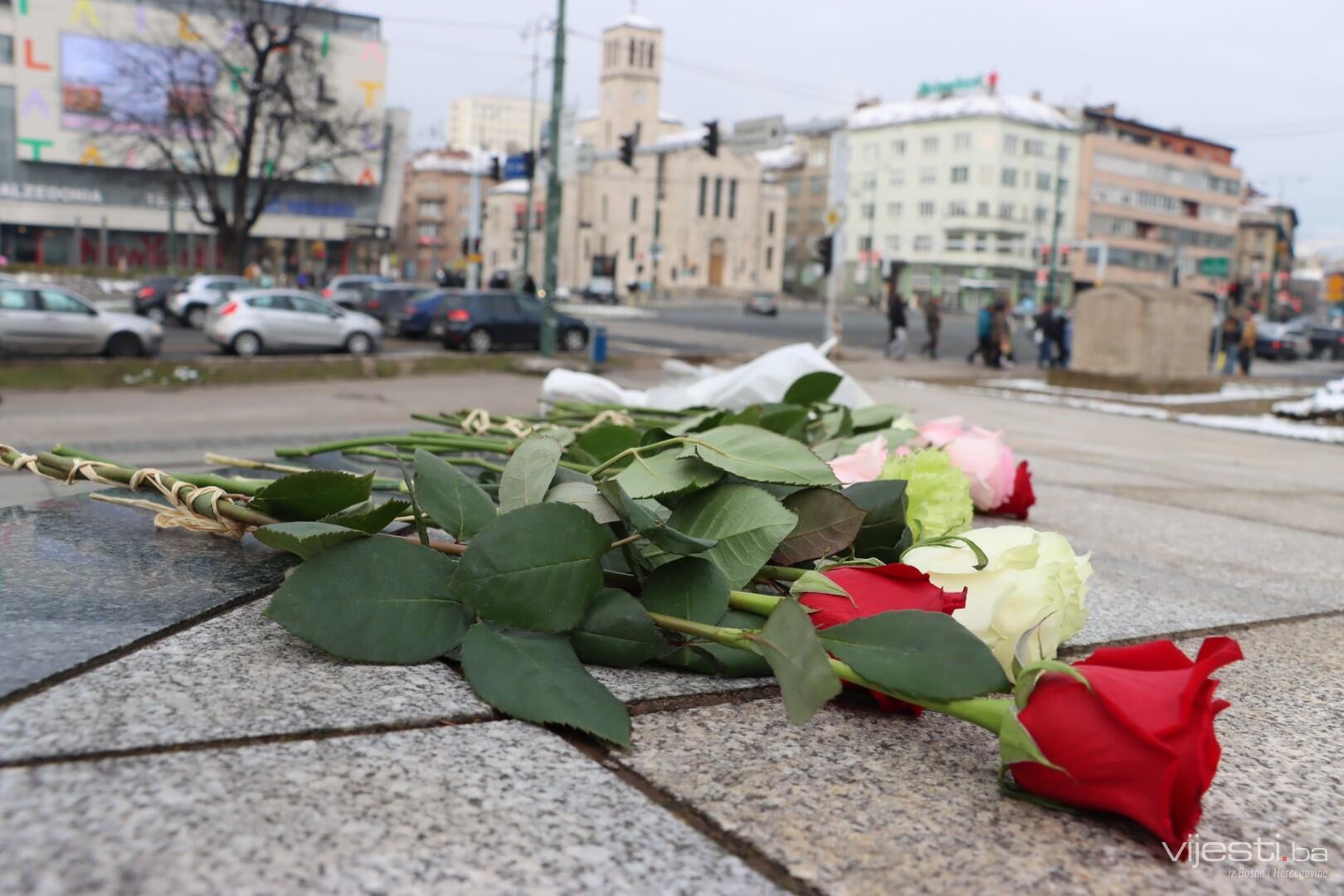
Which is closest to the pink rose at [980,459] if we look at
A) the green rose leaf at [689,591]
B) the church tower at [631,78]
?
the green rose leaf at [689,591]

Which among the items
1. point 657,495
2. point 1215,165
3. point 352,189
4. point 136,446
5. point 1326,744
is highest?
point 1215,165

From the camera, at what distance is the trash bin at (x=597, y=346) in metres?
21.7

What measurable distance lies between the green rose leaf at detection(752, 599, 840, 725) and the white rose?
0.25 metres

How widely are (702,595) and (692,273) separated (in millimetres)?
110953

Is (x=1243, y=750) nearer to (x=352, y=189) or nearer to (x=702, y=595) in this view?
(x=702, y=595)

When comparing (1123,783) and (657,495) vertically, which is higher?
(657,495)

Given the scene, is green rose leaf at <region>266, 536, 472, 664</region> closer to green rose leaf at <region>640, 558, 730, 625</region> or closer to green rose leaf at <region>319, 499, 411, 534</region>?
green rose leaf at <region>319, 499, 411, 534</region>

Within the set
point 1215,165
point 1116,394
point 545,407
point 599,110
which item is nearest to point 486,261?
point 599,110

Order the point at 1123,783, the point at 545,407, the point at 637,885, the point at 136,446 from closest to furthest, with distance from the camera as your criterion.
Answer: the point at 637,885, the point at 1123,783, the point at 545,407, the point at 136,446

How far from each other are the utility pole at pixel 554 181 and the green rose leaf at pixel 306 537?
65.7ft

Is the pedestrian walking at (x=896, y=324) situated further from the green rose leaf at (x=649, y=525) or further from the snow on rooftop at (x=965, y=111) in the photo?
the snow on rooftop at (x=965, y=111)

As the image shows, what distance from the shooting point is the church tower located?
114m

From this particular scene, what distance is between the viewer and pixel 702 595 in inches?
56.4

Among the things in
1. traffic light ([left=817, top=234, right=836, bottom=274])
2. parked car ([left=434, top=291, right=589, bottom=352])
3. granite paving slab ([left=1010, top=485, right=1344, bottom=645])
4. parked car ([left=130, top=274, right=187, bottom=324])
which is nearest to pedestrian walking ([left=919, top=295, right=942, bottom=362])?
traffic light ([left=817, top=234, right=836, bottom=274])
